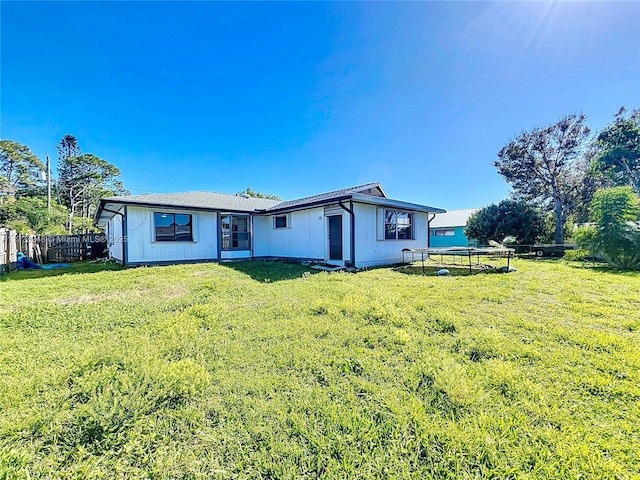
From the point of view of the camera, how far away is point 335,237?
9922 mm

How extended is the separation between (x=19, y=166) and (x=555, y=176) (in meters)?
49.0

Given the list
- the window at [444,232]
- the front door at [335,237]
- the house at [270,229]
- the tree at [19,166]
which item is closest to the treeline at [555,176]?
the window at [444,232]

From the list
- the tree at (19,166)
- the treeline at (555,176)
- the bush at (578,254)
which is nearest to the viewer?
the bush at (578,254)

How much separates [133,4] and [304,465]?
10834mm

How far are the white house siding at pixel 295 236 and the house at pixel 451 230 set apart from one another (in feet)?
58.6

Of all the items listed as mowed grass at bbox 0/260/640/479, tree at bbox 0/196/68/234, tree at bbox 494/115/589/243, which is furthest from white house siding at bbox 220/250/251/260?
tree at bbox 494/115/589/243

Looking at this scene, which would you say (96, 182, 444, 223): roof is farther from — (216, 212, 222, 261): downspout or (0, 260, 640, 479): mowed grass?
(0, 260, 640, 479): mowed grass

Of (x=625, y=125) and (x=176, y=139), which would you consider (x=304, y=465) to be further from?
(x=625, y=125)

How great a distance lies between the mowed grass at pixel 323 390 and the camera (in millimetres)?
1673

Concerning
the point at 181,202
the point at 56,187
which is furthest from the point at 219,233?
the point at 56,187

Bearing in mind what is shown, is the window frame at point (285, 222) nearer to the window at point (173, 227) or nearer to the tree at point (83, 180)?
the window at point (173, 227)

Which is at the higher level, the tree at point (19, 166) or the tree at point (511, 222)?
the tree at point (19, 166)

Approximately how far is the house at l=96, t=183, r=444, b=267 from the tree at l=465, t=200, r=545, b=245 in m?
9.45

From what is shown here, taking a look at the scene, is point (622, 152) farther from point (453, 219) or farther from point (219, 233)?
point (219, 233)
